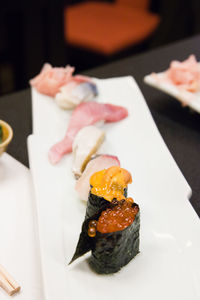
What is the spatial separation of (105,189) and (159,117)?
2.49 ft

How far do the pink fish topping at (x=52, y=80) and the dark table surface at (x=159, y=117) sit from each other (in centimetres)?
13

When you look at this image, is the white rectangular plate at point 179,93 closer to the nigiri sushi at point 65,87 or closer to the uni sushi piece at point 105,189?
the nigiri sushi at point 65,87

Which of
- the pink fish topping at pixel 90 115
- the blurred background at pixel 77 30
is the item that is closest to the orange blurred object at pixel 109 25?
the blurred background at pixel 77 30

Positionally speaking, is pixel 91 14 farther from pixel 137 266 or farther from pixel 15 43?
pixel 137 266

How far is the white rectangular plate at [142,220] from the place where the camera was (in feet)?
3.09

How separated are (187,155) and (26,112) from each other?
0.68 m

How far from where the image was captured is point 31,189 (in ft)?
4.17

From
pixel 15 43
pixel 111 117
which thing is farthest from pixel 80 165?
pixel 15 43

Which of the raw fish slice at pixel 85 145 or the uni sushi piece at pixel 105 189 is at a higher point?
the uni sushi piece at pixel 105 189

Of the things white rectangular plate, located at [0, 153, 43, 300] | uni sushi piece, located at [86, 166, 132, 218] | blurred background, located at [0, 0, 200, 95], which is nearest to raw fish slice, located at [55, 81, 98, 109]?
white rectangular plate, located at [0, 153, 43, 300]

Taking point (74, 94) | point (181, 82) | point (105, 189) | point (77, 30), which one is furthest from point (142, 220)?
point (77, 30)

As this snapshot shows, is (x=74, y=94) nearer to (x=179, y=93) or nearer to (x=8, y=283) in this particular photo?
(x=179, y=93)

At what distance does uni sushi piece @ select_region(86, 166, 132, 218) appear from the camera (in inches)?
40.1

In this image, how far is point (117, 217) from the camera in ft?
3.17
